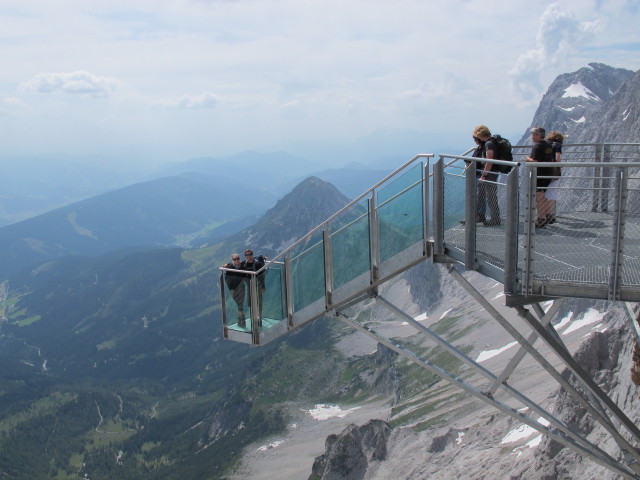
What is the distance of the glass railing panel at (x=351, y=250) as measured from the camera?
1379 cm

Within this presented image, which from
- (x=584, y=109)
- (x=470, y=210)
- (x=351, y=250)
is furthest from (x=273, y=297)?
(x=584, y=109)

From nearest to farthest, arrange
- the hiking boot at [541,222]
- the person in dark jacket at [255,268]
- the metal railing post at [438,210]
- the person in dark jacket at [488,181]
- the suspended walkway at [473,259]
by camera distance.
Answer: the suspended walkway at [473,259]
the metal railing post at [438,210]
the person in dark jacket at [488,181]
the hiking boot at [541,222]
the person in dark jacket at [255,268]

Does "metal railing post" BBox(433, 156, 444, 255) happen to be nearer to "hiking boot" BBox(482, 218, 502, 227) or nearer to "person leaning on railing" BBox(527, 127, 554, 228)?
"hiking boot" BBox(482, 218, 502, 227)

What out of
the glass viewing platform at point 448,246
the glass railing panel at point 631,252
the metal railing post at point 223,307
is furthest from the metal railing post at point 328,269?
the glass railing panel at point 631,252

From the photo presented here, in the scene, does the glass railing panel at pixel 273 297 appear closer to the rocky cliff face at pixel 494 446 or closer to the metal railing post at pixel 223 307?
the metal railing post at pixel 223 307

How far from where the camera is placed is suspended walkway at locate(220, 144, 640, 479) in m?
10.1

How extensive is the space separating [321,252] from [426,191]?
3.18m

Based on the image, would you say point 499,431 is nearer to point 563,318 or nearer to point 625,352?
point 625,352

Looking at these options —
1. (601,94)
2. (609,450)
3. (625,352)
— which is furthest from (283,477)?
(601,94)

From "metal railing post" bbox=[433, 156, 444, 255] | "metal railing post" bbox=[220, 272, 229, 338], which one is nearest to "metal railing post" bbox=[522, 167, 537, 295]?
"metal railing post" bbox=[433, 156, 444, 255]

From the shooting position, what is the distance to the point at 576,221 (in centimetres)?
1456

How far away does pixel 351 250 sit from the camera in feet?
46.2

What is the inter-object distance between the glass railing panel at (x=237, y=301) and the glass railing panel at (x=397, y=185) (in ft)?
14.4

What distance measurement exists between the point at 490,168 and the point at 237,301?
24.3 ft
